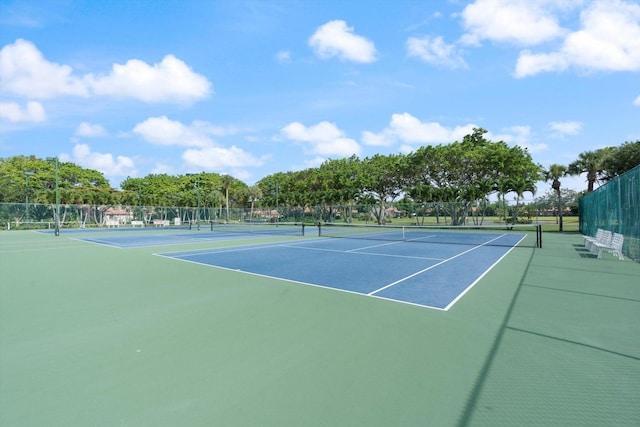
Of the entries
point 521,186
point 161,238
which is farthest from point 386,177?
point 161,238

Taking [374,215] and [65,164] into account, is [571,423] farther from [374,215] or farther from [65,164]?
[65,164]

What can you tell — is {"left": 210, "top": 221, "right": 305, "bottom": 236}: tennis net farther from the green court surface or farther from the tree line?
the green court surface

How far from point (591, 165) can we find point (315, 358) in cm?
5070

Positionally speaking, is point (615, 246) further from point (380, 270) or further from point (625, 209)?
point (380, 270)

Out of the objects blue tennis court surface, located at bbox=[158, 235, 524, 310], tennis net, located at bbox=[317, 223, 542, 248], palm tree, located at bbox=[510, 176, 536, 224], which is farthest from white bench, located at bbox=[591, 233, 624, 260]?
palm tree, located at bbox=[510, 176, 536, 224]

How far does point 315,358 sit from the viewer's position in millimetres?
3904

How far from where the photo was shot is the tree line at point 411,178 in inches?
1388

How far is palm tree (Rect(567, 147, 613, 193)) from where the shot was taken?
134 feet

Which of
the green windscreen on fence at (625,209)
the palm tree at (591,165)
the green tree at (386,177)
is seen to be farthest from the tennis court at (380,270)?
the palm tree at (591,165)

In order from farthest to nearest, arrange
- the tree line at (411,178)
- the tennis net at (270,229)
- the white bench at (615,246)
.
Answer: the tree line at (411,178) < the tennis net at (270,229) < the white bench at (615,246)

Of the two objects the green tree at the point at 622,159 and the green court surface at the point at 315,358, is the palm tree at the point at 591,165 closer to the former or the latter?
the green tree at the point at 622,159

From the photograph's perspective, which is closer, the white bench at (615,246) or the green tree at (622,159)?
the white bench at (615,246)

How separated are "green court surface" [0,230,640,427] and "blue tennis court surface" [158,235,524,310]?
617 millimetres

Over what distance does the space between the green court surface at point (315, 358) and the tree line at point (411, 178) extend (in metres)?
27.9
